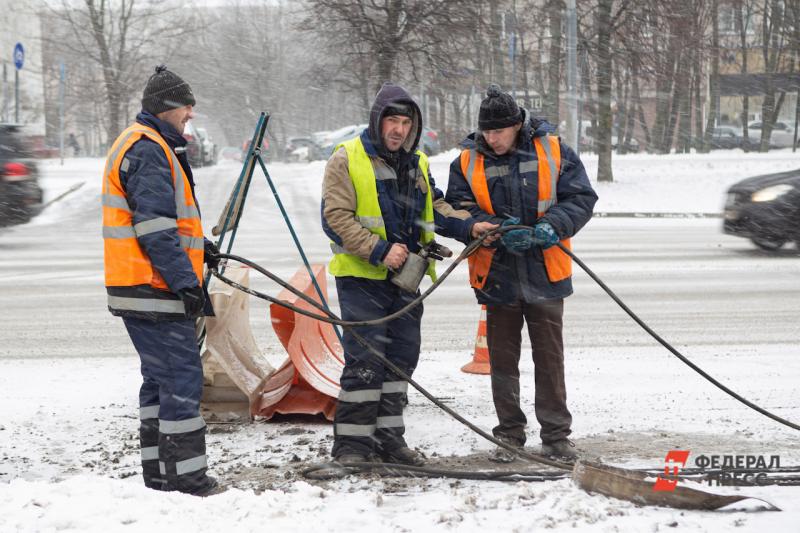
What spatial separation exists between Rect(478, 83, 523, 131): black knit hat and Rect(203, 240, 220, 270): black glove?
1.48 m

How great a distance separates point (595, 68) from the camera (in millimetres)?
28250

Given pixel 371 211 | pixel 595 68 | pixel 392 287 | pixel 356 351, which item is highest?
pixel 595 68

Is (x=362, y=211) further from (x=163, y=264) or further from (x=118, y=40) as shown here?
(x=118, y=40)

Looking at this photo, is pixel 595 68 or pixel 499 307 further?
pixel 595 68

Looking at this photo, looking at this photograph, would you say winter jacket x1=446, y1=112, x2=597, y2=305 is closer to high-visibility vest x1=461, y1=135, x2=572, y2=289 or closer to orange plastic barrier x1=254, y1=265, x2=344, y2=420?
high-visibility vest x1=461, y1=135, x2=572, y2=289

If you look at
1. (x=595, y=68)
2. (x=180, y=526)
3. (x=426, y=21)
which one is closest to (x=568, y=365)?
(x=180, y=526)

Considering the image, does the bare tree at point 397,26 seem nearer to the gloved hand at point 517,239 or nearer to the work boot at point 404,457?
the gloved hand at point 517,239

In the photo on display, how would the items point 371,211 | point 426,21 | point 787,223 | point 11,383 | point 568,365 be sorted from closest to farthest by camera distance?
point 371,211 < point 11,383 < point 568,365 < point 787,223 < point 426,21

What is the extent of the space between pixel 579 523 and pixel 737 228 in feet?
35.6

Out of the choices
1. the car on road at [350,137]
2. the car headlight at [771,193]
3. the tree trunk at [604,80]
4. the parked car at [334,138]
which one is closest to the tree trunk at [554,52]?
the tree trunk at [604,80]

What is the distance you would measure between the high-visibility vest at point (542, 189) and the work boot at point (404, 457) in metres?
0.93

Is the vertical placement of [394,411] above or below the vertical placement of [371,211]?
below

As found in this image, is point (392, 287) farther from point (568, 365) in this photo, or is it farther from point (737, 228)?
point (737, 228)

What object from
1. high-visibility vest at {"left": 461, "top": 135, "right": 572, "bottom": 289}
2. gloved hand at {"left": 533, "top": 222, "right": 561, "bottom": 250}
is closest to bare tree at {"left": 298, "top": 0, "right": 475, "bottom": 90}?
high-visibility vest at {"left": 461, "top": 135, "right": 572, "bottom": 289}
